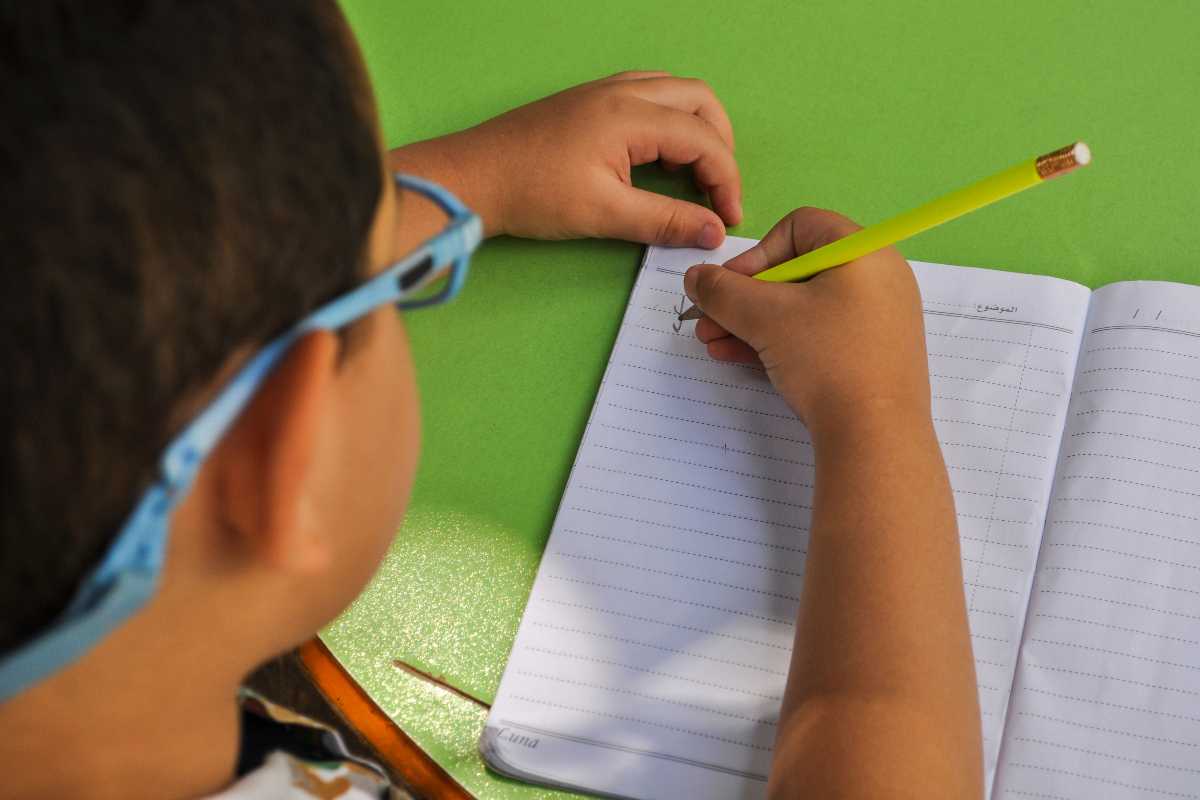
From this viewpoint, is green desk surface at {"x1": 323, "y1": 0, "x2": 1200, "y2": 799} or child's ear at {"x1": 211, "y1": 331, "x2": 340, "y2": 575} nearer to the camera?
child's ear at {"x1": 211, "y1": 331, "x2": 340, "y2": 575}

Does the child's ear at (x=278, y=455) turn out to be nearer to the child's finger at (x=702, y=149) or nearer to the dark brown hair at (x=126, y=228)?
the dark brown hair at (x=126, y=228)

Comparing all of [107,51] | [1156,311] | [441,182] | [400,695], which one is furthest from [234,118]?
[1156,311]

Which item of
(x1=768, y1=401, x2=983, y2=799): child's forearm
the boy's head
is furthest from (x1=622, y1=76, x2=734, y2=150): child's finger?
the boy's head

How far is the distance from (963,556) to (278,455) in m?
0.46

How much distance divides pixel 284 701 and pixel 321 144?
1.79ft

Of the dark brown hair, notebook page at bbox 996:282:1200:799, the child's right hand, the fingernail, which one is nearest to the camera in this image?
the dark brown hair

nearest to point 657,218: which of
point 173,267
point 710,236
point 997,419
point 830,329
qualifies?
point 710,236

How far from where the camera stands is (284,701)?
2.40 feet

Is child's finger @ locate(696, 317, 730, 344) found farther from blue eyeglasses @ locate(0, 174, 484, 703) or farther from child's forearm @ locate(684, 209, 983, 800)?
blue eyeglasses @ locate(0, 174, 484, 703)

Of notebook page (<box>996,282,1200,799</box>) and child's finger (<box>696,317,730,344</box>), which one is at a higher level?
child's finger (<box>696,317,730,344</box>)

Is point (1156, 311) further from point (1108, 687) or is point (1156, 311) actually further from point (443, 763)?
point (443, 763)

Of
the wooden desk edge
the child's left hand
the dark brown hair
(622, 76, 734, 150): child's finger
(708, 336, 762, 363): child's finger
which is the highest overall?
(622, 76, 734, 150): child's finger

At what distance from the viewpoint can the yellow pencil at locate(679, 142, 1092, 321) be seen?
0.50 m

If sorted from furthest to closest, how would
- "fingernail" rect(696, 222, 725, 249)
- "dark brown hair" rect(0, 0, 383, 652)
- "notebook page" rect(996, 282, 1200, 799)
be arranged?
1. "fingernail" rect(696, 222, 725, 249)
2. "notebook page" rect(996, 282, 1200, 799)
3. "dark brown hair" rect(0, 0, 383, 652)
